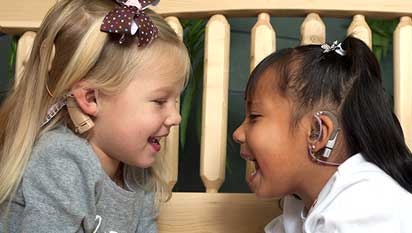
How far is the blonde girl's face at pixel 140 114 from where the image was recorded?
1150mm

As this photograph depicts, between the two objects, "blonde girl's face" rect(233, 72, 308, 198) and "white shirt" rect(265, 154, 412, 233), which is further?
"blonde girl's face" rect(233, 72, 308, 198)

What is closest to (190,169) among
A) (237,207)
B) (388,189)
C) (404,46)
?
(237,207)

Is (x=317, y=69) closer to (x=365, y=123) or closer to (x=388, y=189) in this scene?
(x=365, y=123)

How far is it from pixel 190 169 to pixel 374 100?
102cm

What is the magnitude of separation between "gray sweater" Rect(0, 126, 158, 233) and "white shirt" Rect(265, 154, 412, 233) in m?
0.36

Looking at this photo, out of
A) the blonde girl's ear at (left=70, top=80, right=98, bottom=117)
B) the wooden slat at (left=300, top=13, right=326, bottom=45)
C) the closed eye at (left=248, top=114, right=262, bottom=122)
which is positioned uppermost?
the wooden slat at (left=300, top=13, right=326, bottom=45)

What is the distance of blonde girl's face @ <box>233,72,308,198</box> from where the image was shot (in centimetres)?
113

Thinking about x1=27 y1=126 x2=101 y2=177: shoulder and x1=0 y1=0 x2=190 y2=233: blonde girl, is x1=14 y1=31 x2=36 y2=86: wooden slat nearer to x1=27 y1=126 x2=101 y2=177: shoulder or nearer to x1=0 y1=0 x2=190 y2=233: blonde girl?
x1=0 y1=0 x2=190 y2=233: blonde girl

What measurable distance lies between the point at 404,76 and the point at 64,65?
67 cm

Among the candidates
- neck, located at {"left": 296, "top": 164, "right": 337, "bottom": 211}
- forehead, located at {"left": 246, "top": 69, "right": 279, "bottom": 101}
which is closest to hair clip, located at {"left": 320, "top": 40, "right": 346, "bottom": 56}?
forehead, located at {"left": 246, "top": 69, "right": 279, "bottom": 101}

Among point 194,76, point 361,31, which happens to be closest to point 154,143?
point 361,31

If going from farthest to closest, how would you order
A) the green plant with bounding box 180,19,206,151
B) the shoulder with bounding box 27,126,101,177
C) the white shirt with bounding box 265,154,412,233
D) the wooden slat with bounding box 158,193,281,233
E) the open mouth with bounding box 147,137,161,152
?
the green plant with bounding box 180,19,206,151 < the wooden slat with bounding box 158,193,281,233 < the open mouth with bounding box 147,137,161,152 < the shoulder with bounding box 27,126,101,177 < the white shirt with bounding box 265,154,412,233

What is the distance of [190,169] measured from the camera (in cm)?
208

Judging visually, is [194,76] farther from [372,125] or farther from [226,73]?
[372,125]
